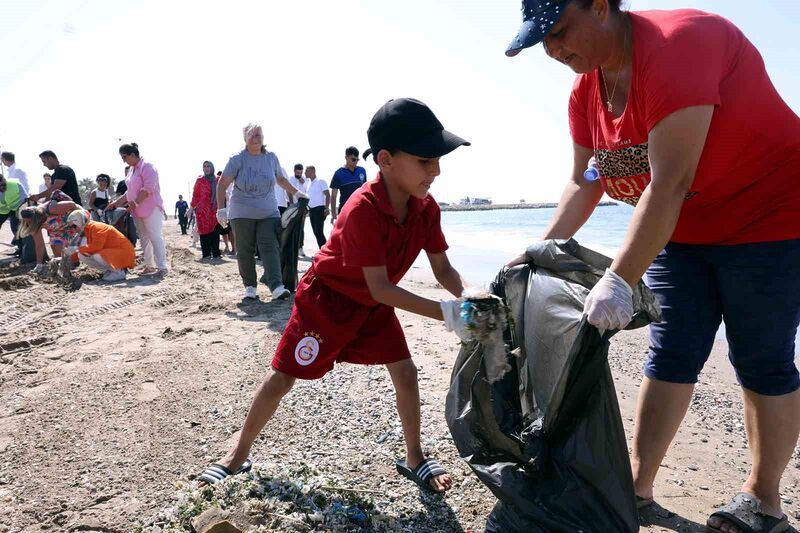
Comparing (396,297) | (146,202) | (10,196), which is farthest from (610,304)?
(10,196)

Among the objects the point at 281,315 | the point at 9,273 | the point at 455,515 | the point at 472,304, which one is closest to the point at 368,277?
the point at 472,304

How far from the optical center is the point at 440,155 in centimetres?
223

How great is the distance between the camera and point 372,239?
2242 millimetres

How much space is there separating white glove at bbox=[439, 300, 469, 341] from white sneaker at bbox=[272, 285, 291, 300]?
4.48m

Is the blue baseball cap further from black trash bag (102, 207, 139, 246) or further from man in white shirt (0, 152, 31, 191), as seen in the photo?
man in white shirt (0, 152, 31, 191)

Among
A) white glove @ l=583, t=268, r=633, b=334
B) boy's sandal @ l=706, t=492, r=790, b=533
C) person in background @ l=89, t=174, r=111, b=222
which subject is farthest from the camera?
person in background @ l=89, t=174, r=111, b=222

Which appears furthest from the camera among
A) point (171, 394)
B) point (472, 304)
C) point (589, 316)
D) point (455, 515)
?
point (171, 394)

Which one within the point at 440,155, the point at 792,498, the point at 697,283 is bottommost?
the point at 792,498

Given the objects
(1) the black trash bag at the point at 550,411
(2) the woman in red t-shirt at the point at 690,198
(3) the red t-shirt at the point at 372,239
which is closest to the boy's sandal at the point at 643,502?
(2) the woman in red t-shirt at the point at 690,198

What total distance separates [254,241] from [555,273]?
4790 mm

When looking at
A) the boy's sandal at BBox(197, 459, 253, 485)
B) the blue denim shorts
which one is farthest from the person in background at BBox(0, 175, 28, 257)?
the blue denim shorts

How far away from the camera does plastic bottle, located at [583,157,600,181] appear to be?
95.0 inches

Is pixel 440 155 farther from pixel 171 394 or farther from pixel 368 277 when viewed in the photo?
pixel 171 394

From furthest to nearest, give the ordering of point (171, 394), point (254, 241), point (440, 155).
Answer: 1. point (254, 241)
2. point (171, 394)
3. point (440, 155)
